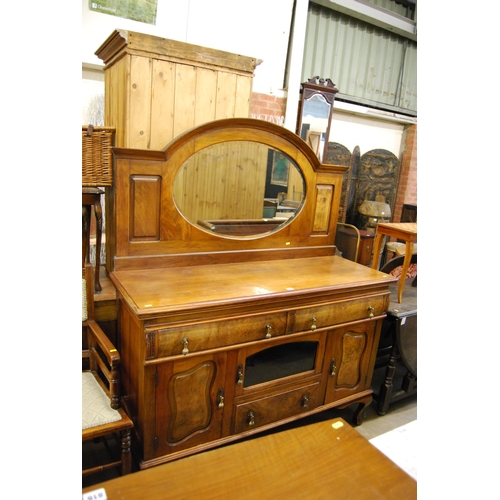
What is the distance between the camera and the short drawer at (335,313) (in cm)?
199

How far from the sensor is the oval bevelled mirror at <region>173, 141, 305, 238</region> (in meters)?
2.16

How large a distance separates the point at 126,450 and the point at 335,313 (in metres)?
1.20

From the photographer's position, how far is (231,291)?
1833 mm

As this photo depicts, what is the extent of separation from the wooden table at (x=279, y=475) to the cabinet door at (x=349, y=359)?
114cm

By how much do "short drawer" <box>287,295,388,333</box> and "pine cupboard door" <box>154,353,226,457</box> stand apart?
42 cm

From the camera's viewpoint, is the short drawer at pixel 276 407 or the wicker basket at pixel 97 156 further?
the short drawer at pixel 276 407

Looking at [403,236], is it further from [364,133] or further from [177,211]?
[364,133]

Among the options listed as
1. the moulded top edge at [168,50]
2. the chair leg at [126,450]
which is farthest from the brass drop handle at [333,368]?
the moulded top edge at [168,50]

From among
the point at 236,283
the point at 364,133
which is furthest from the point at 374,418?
the point at 364,133

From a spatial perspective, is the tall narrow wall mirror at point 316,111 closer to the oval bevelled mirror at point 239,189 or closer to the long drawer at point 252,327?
the oval bevelled mirror at point 239,189
